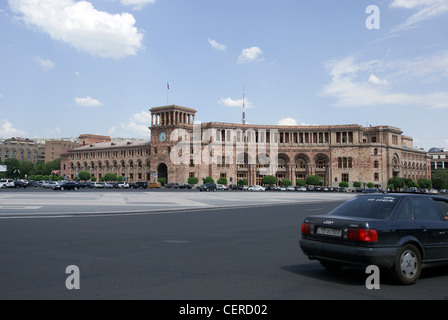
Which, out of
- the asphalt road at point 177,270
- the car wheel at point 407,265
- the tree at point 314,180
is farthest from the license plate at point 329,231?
the tree at point 314,180

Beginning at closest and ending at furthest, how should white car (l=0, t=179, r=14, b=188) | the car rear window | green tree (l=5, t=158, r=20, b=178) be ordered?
the car rear window
white car (l=0, t=179, r=14, b=188)
green tree (l=5, t=158, r=20, b=178)

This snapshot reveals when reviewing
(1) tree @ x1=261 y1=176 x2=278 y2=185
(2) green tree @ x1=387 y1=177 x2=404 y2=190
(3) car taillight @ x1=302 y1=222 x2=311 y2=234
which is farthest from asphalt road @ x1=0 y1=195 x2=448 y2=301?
→ (2) green tree @ x1=387 y1=177 x2=404 y2=190

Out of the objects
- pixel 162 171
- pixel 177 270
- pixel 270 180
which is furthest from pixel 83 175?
pixel 177 270

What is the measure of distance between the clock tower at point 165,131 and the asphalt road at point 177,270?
8517 cm

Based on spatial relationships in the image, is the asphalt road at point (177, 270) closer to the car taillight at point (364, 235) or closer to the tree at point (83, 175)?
the car taillight at point (364, 235)

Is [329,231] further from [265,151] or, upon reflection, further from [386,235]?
[265,151]

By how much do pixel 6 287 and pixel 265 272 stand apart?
4261 mm

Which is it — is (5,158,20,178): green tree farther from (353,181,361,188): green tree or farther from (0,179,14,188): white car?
(353,181,361,188): green tree

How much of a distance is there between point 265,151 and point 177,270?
93225 mm

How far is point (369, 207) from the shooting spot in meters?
7.50

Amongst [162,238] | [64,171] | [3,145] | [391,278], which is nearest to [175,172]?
[64,171]

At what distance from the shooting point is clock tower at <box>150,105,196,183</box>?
321ft

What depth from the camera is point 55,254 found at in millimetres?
9180

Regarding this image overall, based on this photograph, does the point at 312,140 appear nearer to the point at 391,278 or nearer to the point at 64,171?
the point at 64,171
